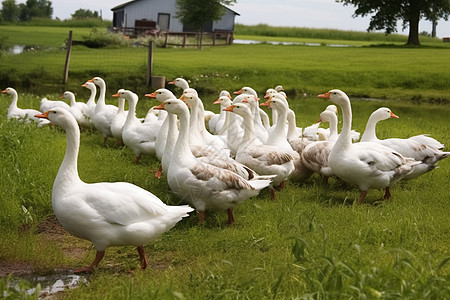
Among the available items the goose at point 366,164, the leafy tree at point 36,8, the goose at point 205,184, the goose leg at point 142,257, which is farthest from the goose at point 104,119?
the leafy tree at point 36,8

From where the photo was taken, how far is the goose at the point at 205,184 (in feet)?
24.8

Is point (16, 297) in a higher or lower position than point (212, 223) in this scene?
higher

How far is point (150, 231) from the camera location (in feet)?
20.1

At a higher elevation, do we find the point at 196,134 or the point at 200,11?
the point at 200,11

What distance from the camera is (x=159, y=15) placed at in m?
59.7

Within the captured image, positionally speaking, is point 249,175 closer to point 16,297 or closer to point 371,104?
point 16,297

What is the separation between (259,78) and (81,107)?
13.6 metres

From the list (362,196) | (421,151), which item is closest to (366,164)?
(362,196)

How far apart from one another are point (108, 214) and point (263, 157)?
11.5 feet

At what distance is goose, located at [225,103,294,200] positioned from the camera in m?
9.03

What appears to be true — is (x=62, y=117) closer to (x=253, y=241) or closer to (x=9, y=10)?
(x=253, y=241)

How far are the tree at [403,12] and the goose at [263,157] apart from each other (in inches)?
1856

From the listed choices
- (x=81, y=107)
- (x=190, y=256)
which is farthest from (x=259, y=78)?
(x=190, y=256)

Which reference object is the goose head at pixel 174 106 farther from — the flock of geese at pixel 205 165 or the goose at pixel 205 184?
the goose at pixel 205 184
